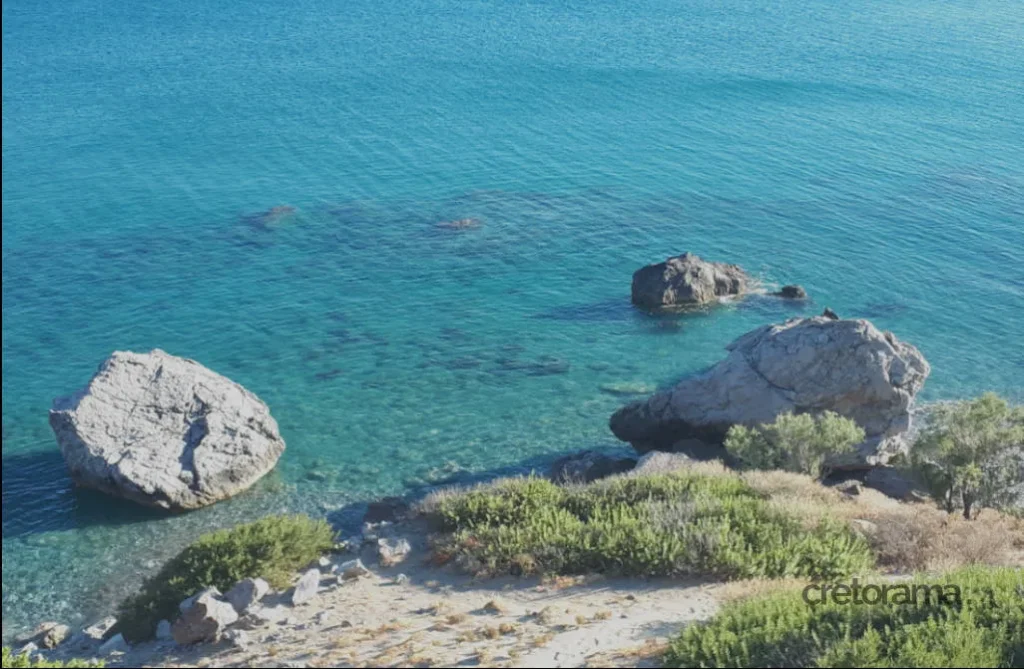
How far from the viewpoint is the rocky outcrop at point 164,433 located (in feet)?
108

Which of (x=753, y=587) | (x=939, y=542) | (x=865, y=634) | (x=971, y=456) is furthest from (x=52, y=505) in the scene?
(x=971, y=456)

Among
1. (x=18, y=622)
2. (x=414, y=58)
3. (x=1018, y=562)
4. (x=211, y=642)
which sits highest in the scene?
(x=414, y=58)

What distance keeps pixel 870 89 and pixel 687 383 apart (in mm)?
61795

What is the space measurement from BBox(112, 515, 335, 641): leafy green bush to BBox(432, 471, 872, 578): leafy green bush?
3.57 metres

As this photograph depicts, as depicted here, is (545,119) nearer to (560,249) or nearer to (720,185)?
(720,185)

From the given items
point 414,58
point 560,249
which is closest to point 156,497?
point 560,249

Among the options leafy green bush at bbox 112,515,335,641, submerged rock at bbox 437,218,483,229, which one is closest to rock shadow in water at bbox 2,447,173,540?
leafy green bush at bbox 112,515,335,641

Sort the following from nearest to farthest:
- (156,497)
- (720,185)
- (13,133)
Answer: (156,497), (720,185), (13,133)

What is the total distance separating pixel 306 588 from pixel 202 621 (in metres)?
2.59

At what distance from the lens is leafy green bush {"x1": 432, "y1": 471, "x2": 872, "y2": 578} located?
2119cm

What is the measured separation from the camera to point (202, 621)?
20.5m

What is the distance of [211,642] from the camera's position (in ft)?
67.4

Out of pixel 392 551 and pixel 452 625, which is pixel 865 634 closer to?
pixel 452 625

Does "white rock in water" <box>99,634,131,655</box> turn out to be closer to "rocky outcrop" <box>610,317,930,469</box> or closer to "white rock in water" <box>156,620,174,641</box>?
"white rock in water" <box>156,620,174,641</box>
